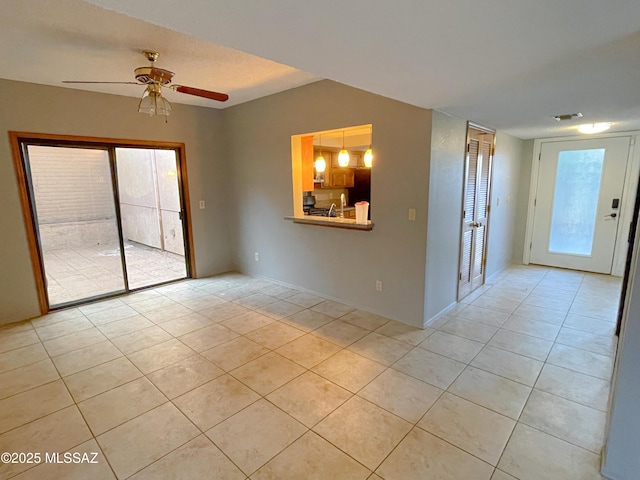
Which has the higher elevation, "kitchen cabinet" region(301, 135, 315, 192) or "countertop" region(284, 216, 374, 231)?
"kitchen cabinet" region(301, 135, 315, 192)

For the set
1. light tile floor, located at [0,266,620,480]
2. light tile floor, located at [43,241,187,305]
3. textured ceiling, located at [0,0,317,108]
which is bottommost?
light tile floor, located at [0,266,620,480]

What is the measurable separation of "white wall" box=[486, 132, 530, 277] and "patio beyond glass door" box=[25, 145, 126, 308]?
5.24m

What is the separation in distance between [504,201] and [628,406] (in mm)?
4050

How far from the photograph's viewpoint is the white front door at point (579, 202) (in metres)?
4.76

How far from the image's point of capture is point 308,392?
7.54 feet

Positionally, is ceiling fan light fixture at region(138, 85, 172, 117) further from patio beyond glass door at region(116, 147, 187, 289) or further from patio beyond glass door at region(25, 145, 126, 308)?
patio beyond glass door at region(116, 147, 187, 289)

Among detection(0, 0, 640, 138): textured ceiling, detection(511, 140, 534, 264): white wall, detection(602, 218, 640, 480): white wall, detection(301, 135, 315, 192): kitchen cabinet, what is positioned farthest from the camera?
detection(511, 140, 534, 264): white wall

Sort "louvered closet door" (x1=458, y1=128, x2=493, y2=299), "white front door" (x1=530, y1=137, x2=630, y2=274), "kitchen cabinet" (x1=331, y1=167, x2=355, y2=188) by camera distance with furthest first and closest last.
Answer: "kitchen cabinet" (x1=331, y1=167, x2=355, y2=188) < "white front door" (x1=530, y1=137, x2=630, y2=274) < "louvered closet door" (x1=458, y1=128, x2=493, y2=299)

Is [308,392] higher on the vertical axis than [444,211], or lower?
lower

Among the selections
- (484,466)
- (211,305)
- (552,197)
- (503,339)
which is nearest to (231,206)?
(211,305)

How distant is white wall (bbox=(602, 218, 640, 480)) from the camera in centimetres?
153

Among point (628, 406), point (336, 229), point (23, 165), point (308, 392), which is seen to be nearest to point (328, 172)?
point (336, 229)

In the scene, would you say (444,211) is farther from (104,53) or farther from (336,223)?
(104,53)

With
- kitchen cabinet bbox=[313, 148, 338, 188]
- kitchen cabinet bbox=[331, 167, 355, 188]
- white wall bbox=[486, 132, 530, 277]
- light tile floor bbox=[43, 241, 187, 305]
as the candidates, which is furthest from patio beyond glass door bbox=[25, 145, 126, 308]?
white wall bbox=[486, 132, 530, 277]
